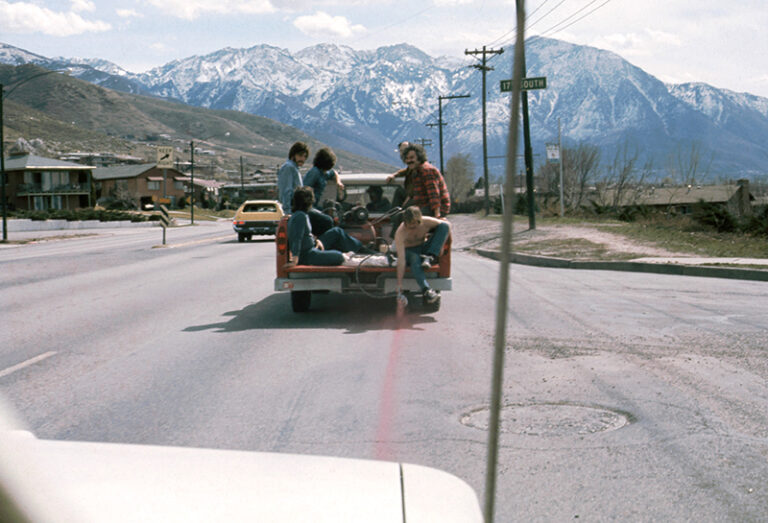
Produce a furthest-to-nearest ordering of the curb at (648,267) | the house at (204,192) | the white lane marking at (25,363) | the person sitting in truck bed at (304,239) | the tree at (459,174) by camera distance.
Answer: the tree at (459,174) < the house at (204,192) < the curb at (648,267) < the person sitting in truck bed at (304,239) < the white lane marking at (25,363)

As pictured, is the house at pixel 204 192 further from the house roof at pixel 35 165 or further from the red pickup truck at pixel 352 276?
the red pickup truck at pixel 352 276

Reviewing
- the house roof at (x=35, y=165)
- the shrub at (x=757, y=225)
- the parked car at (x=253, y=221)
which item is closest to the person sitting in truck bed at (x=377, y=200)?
the shrub at (x=757, y=225)

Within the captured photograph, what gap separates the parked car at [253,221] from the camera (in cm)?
3166

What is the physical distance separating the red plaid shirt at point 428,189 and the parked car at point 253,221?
2137cm

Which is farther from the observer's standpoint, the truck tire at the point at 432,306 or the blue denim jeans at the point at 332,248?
the truck tire at the point at 432,306

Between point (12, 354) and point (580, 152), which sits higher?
point (580, 152)

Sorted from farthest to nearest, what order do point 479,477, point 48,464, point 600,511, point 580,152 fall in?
point 580,152, point 479,477, point 600,511, point 48,464

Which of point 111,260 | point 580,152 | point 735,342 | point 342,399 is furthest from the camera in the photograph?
point 580,152

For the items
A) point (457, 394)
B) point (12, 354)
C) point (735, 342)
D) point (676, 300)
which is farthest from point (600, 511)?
point (676, 300)

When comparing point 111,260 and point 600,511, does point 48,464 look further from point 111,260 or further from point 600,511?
point 111,260

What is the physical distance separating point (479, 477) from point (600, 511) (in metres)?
0.68

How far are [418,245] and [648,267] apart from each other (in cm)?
805

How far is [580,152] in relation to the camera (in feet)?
176

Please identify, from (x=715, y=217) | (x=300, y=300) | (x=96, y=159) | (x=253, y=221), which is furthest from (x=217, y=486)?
(x=96, y=159)
